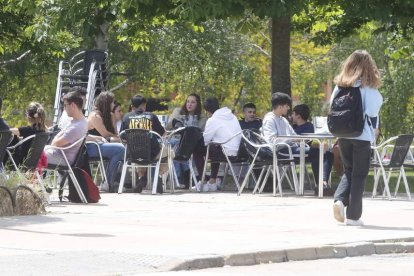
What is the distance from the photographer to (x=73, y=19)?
23375 millimetres

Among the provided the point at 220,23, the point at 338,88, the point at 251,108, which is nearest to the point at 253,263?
the point at 338,88

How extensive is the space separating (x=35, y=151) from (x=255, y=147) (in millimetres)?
4515

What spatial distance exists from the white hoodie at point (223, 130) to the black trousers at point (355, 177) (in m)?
6.82

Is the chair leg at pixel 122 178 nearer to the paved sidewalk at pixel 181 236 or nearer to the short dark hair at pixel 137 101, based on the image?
the short dark hair at pixel 137 101

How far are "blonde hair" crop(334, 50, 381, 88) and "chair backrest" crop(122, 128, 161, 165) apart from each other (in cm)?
622

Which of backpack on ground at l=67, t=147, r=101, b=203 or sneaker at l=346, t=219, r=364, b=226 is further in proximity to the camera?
backpack on ground at l=67, t=147, r=101, b=203

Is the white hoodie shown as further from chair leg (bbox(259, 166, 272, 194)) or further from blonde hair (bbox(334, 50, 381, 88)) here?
blonde hair (bbox(334, 50, 381, 88))

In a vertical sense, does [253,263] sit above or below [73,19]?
below

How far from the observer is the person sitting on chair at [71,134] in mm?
17109

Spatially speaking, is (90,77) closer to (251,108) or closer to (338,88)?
(251,108)

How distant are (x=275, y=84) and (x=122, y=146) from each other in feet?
17.6

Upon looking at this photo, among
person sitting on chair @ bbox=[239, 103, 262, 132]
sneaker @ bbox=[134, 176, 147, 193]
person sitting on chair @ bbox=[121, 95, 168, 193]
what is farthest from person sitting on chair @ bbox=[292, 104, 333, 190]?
sneaker @ bbox=[134, 176, 147, 193]

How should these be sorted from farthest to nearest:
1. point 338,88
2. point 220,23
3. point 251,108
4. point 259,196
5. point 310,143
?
point 220,23 → point 251,108 → point 310,143 → point 259,196 → point 338,88

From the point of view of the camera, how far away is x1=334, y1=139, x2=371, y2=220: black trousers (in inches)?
545
